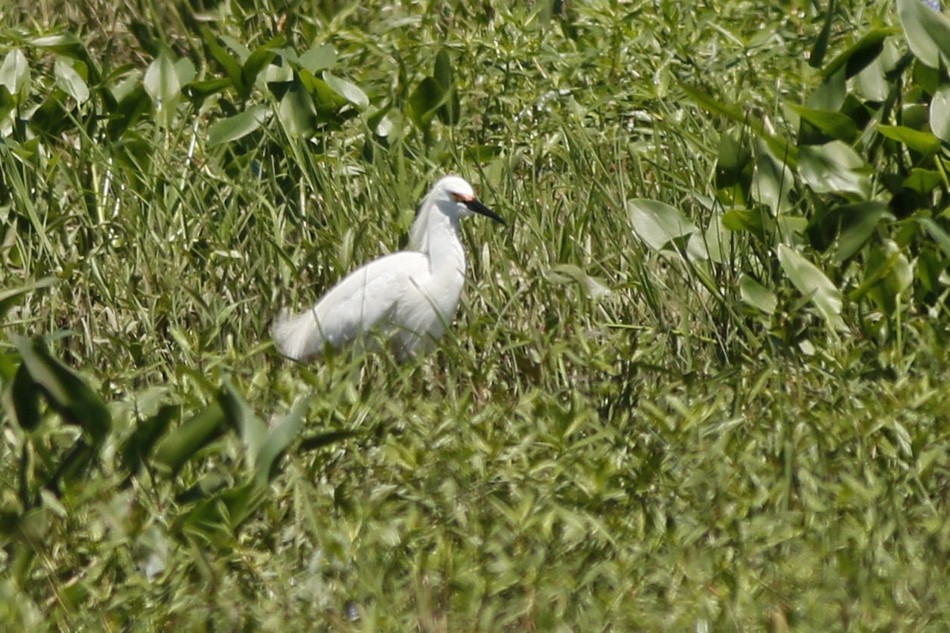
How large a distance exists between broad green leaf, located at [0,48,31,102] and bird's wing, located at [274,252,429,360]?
1223mm

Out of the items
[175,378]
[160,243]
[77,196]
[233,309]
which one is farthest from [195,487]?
[77,196]

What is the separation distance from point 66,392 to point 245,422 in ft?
1.09

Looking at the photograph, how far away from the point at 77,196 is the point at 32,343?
1.82 metres

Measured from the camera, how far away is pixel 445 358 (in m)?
4.14

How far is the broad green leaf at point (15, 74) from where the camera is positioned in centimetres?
489

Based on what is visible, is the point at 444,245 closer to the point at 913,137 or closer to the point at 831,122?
the point at 831,122

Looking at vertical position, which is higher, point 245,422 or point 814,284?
point 245,422

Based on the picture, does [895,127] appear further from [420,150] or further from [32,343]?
[32,343]

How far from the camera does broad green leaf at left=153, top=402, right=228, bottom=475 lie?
3025mm

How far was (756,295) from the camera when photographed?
3906 mm

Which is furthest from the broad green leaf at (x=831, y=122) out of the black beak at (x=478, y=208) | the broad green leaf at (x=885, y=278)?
the black beak at (x=478, y=208)

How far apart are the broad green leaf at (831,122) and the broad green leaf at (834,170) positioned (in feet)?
0.23

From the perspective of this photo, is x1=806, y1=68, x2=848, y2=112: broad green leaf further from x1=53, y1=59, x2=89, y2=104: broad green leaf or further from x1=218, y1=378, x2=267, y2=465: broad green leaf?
x1=53, y1=59, x2=89, y2=104: broad green leaf

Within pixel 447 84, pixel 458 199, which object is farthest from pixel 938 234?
pixel 447 84
